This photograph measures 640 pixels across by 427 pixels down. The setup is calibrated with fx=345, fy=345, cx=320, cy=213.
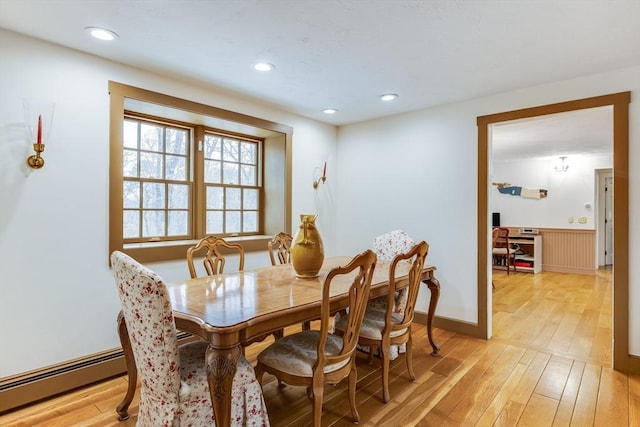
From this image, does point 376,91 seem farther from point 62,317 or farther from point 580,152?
point 580,152

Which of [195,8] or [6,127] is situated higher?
[195,8]

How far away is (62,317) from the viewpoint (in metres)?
2.41

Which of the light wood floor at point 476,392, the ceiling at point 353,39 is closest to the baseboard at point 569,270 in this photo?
the light wood floor at point 476,392

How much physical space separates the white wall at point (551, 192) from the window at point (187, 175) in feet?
16.8

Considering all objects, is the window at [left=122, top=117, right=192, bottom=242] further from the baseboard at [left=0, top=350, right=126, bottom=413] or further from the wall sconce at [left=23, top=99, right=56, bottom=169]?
the baseboard at [left=0, top=350, right=126, bottom=413]

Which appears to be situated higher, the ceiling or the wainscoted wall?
the ceiling

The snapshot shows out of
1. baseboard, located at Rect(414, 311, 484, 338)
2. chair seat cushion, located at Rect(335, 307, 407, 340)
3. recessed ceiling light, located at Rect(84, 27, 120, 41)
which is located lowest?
baseboard, located at Rect(414, 311, 484, 338)

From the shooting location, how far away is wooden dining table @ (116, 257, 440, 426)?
1.51m

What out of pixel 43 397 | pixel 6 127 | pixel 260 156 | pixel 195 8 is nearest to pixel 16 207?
pixel 6 127

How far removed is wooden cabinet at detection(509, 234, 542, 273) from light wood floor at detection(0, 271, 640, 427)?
3.65m

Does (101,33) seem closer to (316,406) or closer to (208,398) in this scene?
(208,398)

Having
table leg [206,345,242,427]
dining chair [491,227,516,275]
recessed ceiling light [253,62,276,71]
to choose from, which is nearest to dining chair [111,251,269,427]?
table leg [206,345,242,427]

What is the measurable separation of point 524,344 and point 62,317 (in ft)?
12.7

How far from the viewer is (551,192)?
24.3ft
